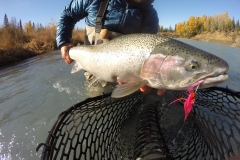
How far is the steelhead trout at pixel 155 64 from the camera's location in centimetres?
154

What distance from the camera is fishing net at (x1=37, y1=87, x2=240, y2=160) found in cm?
169

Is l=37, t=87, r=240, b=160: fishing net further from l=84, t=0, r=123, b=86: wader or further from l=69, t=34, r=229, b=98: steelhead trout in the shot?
l=84, t=0, r=123, b=86: wader

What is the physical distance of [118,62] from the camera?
2146 millimetres

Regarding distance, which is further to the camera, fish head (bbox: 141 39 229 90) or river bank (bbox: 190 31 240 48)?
river bank (bbox: 190 31 240 48)

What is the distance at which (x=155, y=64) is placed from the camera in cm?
183

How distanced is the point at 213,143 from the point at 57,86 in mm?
4008

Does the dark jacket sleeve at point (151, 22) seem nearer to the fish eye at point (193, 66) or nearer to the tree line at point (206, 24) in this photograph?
the fish eye at point (193, 66)

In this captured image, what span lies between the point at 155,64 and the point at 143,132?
700mm

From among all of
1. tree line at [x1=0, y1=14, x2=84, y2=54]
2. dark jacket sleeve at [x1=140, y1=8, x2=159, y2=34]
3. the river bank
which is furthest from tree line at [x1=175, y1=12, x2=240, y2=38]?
dark jacket sleeve at [x1=140, y1=8, x2=159, y2=34]

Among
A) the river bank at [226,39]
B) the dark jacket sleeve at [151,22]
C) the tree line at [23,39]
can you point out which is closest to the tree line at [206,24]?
the river bank at [226,39]

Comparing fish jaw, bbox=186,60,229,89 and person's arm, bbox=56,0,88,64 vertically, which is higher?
person's arm, bbox=56,0,88,64

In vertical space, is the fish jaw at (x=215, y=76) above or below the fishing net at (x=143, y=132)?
above

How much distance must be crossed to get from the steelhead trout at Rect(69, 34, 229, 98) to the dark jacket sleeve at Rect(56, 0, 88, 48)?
1293mm

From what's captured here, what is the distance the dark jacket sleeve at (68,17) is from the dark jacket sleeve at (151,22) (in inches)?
48.0
